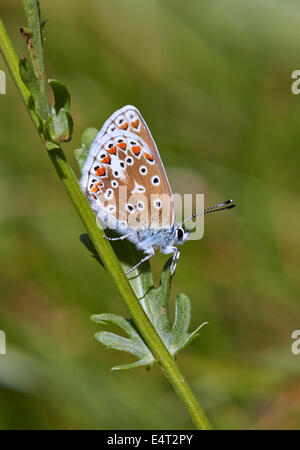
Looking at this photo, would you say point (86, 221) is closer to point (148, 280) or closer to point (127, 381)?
point (148, 280)

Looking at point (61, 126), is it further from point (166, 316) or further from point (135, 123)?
point (135, 123)

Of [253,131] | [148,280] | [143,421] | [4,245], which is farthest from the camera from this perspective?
[253,131]

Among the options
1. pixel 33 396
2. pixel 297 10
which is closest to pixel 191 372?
pixel 33 396

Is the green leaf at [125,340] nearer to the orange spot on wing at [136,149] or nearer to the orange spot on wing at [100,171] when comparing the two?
the orange spot on wing at [100,171]

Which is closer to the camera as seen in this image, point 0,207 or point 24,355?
point 24,355

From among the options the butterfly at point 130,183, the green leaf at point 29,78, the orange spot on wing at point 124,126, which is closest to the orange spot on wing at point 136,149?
the butterfly at point 130,183

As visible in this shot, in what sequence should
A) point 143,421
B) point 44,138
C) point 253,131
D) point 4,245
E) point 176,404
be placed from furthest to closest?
point 253,131 → point 4,245 → point 176,404 → point 143,421 → point 44,138
